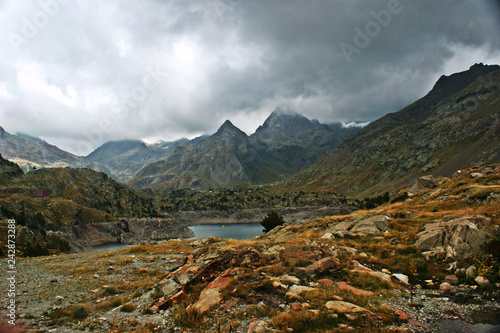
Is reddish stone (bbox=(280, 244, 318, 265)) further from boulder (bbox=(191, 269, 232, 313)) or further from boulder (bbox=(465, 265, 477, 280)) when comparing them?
boulder (bbox=(465, 265, 477, 280))

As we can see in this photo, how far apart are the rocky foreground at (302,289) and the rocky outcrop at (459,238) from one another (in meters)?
0.07

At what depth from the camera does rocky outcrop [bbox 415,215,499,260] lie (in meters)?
17.1

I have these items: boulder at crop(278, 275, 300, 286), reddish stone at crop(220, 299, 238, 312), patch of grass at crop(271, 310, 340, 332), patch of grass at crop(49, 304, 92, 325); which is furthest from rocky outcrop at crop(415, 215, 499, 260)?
patch of grass at crop(49, 304, 92, 325)

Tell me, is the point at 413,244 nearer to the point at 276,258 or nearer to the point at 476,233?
the point at 476,233

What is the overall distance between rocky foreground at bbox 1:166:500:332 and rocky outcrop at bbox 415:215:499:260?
7cm

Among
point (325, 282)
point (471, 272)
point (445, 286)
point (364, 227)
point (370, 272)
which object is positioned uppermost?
point (364, 227)

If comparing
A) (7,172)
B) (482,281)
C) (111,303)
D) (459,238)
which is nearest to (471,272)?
(482,281)

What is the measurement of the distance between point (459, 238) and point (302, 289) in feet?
41.5

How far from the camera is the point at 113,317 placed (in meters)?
13.8

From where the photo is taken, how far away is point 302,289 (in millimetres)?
14508

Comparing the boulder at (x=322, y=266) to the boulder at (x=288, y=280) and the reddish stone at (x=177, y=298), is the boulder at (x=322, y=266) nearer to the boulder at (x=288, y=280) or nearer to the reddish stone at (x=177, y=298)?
the boulder at (x=288, y=280)

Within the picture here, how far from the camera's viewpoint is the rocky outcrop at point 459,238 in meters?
17.1

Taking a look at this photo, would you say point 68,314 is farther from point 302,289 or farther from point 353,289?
point 353,289

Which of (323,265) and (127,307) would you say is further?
(323,265)
